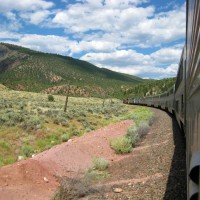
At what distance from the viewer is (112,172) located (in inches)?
470

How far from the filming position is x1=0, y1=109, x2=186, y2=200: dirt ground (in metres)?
8.87

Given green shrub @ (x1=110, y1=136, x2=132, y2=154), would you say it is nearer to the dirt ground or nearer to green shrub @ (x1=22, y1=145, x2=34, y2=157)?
the dirt ground

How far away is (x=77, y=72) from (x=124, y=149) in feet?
551

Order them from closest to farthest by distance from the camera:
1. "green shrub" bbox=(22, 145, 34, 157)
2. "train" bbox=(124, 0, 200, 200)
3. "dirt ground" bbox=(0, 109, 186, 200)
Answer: "train" bbox=(124, 0, 200, 200) → "dirt ground" bbox=(0, 109, 186, 200) → "green shrub" bbox=(22, 145, 34, 157)

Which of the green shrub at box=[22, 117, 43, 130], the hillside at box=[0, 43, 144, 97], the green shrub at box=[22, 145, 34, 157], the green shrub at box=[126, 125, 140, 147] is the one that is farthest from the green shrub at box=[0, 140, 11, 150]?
the hillside at box=[0, 43, 144, 97]

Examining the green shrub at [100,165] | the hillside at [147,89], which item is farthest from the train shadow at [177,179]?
the hillside at [147,89]

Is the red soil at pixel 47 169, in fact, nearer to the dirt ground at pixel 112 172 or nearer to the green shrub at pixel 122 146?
the dirt ground at pixel 112 172

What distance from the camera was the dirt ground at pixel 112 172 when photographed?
8867mm

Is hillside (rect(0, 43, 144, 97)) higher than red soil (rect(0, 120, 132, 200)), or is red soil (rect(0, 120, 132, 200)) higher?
hillside (rect(0, 43, 144, 97))

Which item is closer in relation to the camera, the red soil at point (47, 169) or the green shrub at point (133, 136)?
the red soil at point (47, 169)

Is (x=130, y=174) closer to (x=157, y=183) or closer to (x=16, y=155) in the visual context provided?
(x=157, y=183)

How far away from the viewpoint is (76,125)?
99.9ft

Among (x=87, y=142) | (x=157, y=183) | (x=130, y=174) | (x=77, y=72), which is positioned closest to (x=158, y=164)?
(x=130, y=174)

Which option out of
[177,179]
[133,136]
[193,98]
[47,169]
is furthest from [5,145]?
[193,98]
